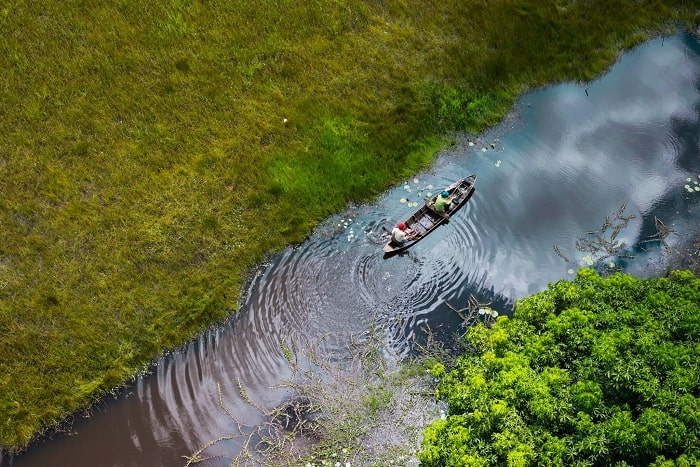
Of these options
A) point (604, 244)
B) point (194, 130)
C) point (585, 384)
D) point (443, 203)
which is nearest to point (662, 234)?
point (604, 244)

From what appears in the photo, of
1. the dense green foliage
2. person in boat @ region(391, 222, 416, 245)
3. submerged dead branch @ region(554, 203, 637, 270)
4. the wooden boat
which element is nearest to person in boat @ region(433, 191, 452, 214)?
the wooden boat

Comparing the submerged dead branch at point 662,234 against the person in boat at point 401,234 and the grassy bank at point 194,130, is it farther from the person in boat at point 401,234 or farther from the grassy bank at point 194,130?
the person in boat at point 401,234

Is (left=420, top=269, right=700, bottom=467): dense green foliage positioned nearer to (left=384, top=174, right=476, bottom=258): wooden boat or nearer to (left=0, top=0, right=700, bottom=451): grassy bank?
(left=384, top=174, right=476, bottom=258): wooden boat

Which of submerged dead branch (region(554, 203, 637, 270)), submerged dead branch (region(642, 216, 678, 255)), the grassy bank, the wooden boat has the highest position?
the grassy bank

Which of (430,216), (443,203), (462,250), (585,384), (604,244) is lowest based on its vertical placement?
(604,244)

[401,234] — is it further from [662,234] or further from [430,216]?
[662,234]

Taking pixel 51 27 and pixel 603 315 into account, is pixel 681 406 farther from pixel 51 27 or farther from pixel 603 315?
pixel 51 27

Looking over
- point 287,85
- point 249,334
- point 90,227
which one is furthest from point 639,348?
point 90,227
